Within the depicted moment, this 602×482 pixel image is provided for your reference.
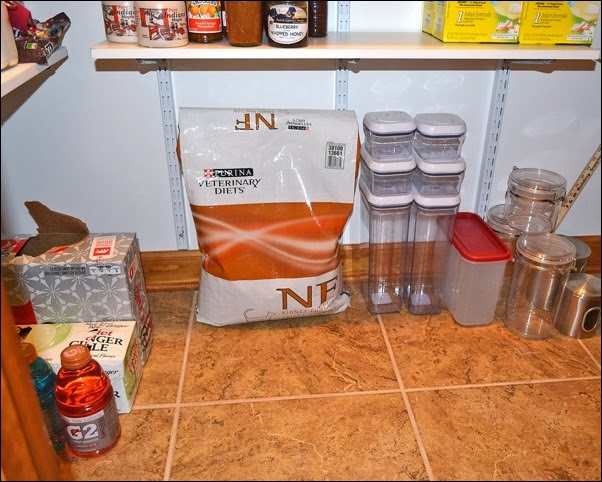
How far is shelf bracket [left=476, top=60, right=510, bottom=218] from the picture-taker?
141cm

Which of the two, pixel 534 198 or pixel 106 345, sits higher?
pixel 534 198

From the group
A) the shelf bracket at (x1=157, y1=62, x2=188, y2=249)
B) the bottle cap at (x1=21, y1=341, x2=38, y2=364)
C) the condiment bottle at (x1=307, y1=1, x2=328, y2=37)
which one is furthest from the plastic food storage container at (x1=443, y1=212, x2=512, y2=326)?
the bottle cap at (x1=21, y1=341, x2=38, y2=364)

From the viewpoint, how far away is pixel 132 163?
1.45 m

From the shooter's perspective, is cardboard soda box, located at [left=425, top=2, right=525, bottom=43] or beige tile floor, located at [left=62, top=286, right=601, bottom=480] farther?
cardboard soda box, located at [left=425, top=2, right=525, bottom=43]

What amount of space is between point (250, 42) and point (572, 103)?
870 mm

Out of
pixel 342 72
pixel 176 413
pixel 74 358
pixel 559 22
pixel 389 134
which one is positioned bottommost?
pixel 176 413

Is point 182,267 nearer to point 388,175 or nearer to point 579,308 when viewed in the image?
point 388,175

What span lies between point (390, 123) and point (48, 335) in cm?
89

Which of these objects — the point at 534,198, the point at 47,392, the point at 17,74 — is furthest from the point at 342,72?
the point at 47,392

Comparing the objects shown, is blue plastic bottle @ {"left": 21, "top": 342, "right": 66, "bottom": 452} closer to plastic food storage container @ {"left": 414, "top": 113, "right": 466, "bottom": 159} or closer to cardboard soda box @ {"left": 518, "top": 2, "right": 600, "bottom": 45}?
plastic food storage container @ {"left": 414, "top": 113, "right": 466, "bottom": 159}

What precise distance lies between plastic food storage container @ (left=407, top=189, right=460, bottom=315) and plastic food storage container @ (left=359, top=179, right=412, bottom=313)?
24mm

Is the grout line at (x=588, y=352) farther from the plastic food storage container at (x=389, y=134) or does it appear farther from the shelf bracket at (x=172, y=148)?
the shelf bracket at (x=172, y=148)

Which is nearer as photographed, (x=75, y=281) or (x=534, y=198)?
(x=75, y=281)

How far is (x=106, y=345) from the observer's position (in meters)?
1.15
